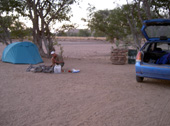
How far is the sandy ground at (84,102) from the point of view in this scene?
3.99 metres

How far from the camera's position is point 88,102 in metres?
5.03

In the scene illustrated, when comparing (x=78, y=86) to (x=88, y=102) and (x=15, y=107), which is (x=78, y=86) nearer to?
(x=88, y=102)

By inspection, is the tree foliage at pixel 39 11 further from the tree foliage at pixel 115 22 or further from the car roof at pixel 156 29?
the car roof at pixel 156 29

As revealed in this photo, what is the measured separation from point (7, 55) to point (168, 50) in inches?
375

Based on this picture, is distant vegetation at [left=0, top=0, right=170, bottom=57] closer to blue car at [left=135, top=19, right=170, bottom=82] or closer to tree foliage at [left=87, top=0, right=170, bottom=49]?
tree foliage at [left=87, top=0, right=170, bottom=49]

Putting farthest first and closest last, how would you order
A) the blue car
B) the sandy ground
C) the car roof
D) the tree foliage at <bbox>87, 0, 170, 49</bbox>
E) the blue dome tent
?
the tree foliage at <bbox>87, 0, 170, 49</bbox> < the blue dome tent < the car roof < the blue car < the sandy ground

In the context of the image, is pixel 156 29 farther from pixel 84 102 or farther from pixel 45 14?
pixel 45 14

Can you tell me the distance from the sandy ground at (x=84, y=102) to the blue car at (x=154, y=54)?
1.63ft

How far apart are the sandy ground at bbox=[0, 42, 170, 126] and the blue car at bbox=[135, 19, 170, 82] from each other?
496 mm

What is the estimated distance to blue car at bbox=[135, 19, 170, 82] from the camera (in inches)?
248

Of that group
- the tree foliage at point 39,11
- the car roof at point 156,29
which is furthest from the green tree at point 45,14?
the car roof at point 156,29

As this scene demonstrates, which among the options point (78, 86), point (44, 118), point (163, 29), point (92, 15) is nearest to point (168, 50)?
point (163, 29)

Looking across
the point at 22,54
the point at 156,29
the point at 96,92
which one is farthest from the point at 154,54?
the point at 22,54

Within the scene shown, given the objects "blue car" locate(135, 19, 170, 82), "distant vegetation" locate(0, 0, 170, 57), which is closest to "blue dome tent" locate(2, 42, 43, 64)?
"distant vegetation" locate(0, 0, 170, 57)
